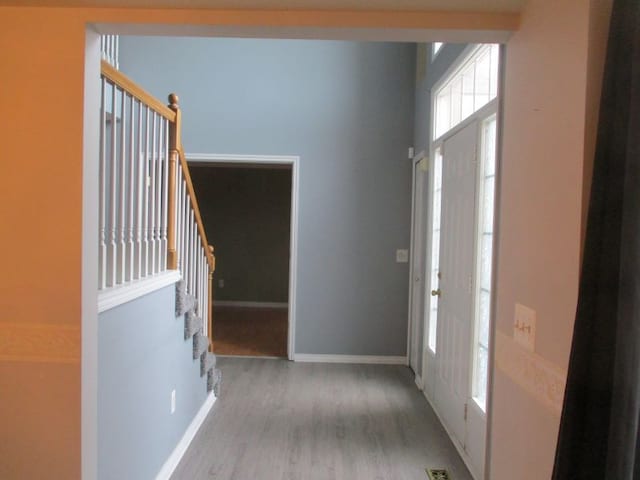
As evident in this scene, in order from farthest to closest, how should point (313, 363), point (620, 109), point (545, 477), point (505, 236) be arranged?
point (313, 363), point (505, 236), point (545, 477), point (620, 109)

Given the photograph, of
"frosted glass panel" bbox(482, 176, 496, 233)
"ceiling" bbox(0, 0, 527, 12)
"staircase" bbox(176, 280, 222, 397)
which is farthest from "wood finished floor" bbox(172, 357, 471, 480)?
"ceiling" bbox(0, 0, 527, 12)

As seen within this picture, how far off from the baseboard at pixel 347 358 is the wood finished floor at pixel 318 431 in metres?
0.29

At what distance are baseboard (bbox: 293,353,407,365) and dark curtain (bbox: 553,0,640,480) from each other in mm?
3583

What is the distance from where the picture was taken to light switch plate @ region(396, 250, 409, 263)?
15.0ft

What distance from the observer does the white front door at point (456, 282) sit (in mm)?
2705

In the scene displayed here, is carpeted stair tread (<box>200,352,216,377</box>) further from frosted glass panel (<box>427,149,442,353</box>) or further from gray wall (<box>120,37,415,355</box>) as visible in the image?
frosted glass panel (<box>427,149,442,353</box>)

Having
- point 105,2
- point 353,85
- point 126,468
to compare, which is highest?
point 353,85

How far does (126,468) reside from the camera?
1913 mm

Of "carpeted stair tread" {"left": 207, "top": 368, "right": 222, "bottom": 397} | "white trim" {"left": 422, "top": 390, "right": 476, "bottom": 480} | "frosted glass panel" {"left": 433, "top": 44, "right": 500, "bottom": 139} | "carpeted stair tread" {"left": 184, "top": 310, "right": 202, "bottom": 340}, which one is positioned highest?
"frosted glass panel" {"left": 433, "top": 44, "right": 500, "bottom": 139}

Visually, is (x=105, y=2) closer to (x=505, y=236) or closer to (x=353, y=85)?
(x=505, y=236)

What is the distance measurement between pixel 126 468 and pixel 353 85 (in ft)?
12.6

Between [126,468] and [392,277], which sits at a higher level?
[392,277]

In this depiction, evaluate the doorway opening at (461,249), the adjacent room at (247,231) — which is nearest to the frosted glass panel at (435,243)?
the doorway opening at (461,249)

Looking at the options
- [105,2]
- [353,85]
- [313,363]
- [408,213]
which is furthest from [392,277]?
[105,2]
